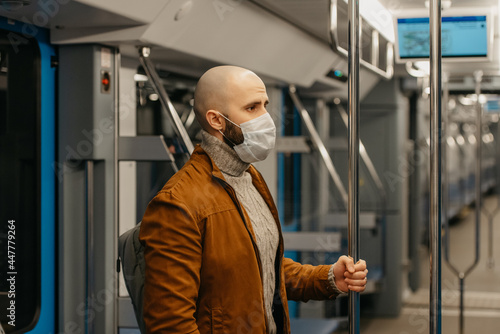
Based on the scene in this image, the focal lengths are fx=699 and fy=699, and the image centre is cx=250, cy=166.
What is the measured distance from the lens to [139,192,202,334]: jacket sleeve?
5.55 feet

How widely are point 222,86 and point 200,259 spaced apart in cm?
47

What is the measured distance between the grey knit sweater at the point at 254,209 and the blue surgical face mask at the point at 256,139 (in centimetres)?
4

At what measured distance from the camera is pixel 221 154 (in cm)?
→ 194

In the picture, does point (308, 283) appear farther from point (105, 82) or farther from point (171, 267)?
point (105, 82)

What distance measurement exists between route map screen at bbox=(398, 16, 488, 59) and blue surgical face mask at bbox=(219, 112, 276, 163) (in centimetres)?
286

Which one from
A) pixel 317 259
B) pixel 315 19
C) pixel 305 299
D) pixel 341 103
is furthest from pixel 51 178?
pixel 341 103

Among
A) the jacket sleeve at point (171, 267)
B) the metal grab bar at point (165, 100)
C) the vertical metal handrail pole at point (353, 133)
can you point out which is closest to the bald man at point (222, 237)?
the jacket sleeve at point (171, 267)

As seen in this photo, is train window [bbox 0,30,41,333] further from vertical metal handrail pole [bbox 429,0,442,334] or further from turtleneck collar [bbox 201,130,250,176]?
vertical metal handrail pole [bbox 429,0,442,334]

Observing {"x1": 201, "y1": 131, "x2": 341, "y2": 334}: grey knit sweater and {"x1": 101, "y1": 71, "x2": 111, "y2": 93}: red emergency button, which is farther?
{"x1": 101, "y1": 71, "x2": 111, "y2": 93}: red emergency button

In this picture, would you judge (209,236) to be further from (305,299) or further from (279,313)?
(305,299)

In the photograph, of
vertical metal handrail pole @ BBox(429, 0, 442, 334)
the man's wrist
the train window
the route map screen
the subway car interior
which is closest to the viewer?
vertical metal handrail pole @ BBox(429, 0, 442, 334)

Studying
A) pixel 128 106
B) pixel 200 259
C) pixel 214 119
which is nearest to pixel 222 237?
pixel 200 259

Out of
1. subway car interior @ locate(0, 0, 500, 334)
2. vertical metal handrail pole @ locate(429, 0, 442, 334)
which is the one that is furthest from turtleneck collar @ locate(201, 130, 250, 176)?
vertical metal handrail pole @ locate(429, 0, 442, 334)

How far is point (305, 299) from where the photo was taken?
2.17 m
